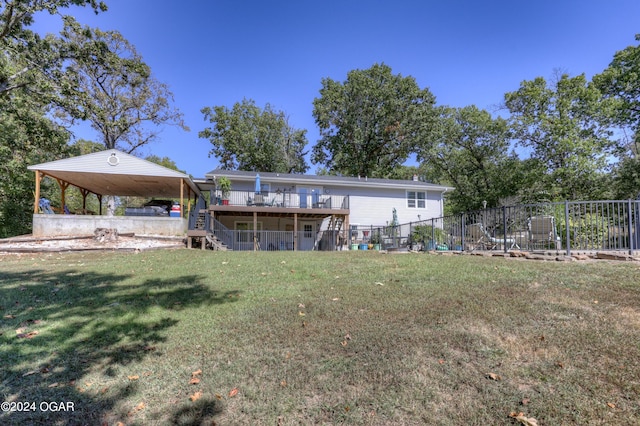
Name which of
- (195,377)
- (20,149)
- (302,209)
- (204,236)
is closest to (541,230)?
(195,377)

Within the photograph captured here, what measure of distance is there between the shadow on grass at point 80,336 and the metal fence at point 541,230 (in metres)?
8.03

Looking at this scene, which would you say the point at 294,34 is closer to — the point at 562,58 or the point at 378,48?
the point at 378,48

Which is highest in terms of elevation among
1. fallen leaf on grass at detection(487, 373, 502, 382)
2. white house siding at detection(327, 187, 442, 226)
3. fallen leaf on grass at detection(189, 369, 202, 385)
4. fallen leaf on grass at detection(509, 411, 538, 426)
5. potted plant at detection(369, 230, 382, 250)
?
white house siding at detection(327, 187, 442, 226)

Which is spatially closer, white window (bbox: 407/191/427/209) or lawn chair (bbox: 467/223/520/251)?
lawn chair (bbox: 467/223/520/251)

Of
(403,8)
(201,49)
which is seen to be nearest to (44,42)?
(201,49)

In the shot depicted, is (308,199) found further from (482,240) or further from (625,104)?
(625,104)

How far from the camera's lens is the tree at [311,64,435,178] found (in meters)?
28.5

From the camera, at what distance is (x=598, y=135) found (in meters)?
20.1

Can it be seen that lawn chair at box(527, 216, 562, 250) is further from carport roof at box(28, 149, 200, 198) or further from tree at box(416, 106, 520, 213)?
tree at box(416, 106, 520, 213)

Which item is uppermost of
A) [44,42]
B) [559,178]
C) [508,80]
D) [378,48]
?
[378,48]

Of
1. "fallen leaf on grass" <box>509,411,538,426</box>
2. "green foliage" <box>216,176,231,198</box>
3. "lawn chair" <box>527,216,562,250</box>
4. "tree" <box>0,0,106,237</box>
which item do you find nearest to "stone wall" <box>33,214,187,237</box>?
"green foliage" <box>216,176,231,198</box>

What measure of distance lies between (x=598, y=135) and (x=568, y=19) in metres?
11.6

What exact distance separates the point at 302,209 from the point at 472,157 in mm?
19189

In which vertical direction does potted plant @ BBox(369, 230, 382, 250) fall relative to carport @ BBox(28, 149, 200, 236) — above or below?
below
